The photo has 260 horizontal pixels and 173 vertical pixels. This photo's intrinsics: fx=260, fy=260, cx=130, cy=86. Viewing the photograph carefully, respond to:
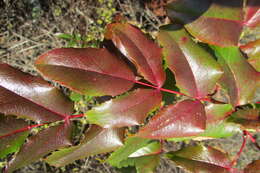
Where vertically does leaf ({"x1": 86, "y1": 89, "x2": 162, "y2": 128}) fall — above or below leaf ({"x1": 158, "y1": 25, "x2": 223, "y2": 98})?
below

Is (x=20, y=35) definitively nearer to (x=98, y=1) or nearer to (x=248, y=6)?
(x=98, y=1)

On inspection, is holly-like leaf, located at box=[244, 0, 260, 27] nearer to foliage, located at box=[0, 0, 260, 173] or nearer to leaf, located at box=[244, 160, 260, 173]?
foliage, located at box=[0, 0, 260, 173]

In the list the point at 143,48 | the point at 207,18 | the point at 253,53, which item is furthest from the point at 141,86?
the point at 253,53

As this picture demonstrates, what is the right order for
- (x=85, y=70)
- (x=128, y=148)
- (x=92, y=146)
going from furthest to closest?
(x=128, y=148) → (x=92, y=146) → (x=85, y=70)

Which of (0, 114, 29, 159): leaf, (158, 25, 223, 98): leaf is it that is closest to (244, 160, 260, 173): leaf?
(158, 25, 223, 98): leaf

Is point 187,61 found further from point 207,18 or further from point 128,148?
point 128,148

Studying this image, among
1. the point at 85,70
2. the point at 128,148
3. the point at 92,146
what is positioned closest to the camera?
the point at 85,70

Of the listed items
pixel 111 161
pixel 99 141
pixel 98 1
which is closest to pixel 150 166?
pixel 111 161
